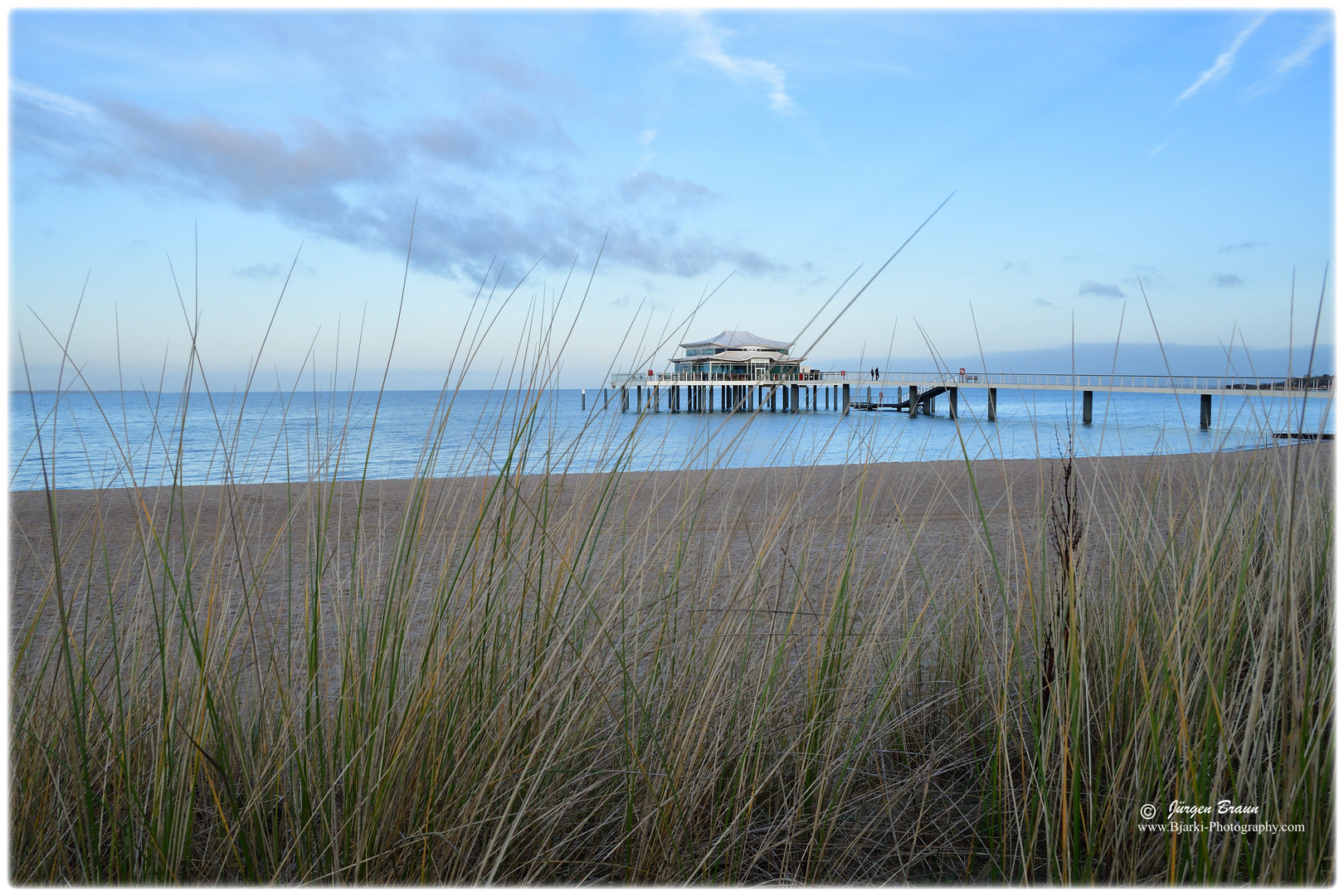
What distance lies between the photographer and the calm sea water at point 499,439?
157cm

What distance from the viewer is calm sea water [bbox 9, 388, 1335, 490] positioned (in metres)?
1.57

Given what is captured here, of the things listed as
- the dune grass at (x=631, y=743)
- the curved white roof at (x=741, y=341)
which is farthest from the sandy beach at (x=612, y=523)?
the curved white roof at (x=741, y=341)

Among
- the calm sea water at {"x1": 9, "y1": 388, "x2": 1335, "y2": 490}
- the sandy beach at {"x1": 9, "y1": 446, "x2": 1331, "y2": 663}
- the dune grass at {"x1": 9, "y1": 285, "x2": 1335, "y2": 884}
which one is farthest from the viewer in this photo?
the calm sea water at {"x1": 9, "y1": 388, "x2": 1335, "y2": 490}

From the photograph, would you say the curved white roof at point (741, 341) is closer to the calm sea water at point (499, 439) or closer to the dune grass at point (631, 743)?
the calm sea water at point (499, 439)

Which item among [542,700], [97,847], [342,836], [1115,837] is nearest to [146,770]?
Result: [97,847]

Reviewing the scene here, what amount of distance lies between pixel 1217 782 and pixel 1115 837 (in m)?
0.17

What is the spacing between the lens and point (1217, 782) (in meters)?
1.08

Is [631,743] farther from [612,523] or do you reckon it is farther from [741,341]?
[741,341]

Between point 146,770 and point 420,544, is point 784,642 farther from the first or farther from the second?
point 146,770

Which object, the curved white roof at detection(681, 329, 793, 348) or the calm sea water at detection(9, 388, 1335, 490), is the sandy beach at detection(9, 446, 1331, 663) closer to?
the calm sea water at detection(9, 388, 1335, 490)

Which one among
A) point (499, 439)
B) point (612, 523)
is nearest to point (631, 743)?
point (612, 523)

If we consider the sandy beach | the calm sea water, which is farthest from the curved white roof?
the sandy beach

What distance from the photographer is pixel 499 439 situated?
16.7ft

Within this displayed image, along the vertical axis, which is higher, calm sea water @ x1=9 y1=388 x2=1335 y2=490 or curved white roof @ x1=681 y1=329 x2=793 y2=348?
curved white roof @ x1=681 y1=329 x2=793 y2=348
